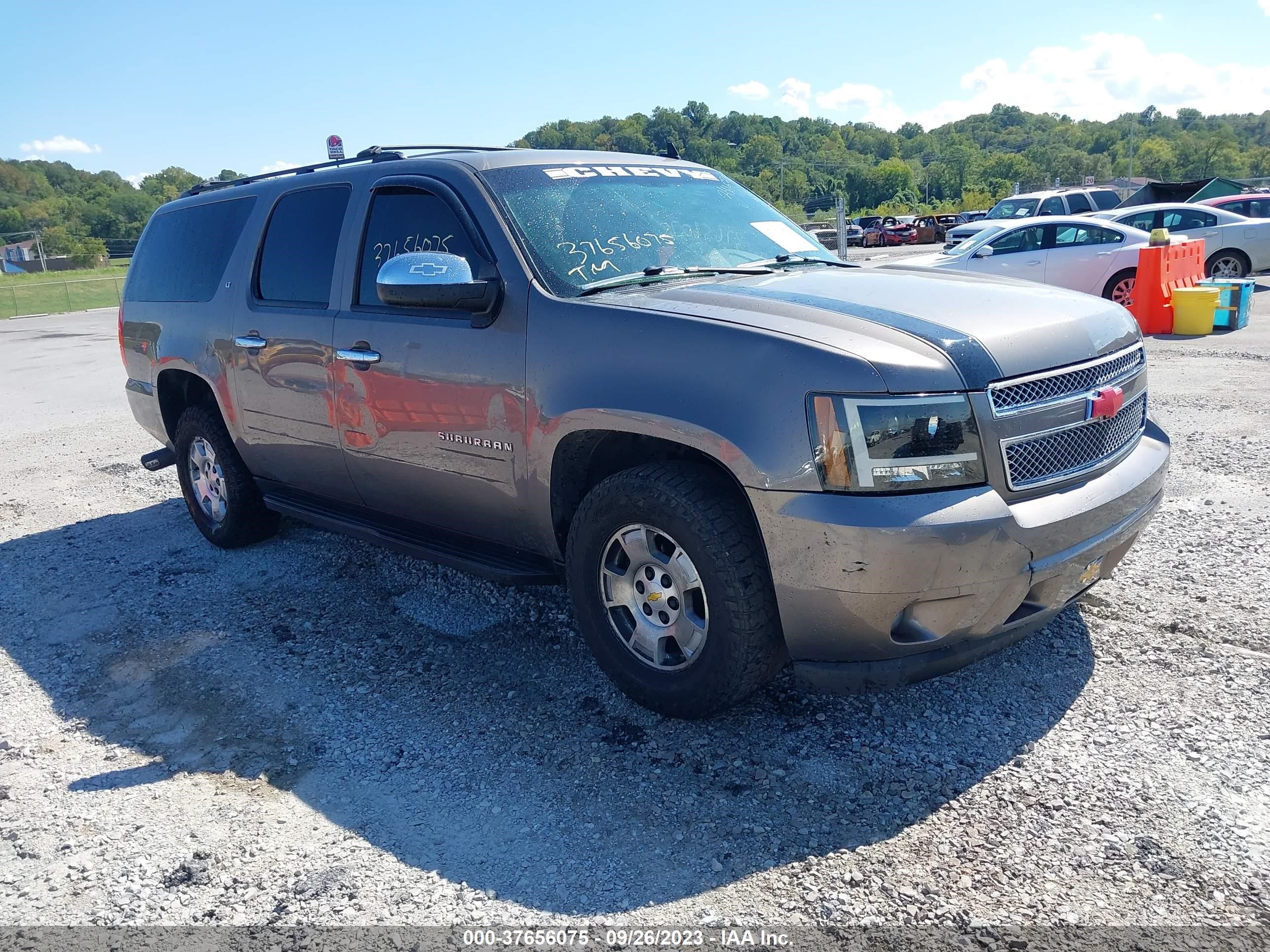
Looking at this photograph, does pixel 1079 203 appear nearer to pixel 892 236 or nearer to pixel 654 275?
pixel 892 236

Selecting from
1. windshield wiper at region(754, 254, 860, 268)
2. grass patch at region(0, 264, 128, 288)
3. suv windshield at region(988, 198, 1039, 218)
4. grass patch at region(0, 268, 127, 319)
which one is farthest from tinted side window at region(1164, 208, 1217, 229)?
grass patch at region(0, 264, 128, 288)

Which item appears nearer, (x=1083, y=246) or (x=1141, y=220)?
(x=1083, y=246)

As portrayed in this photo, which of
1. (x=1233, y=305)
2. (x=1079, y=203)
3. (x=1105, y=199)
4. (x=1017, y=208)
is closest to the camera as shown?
(x=1233, y=305)

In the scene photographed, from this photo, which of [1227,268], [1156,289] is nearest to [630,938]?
[1156,289]

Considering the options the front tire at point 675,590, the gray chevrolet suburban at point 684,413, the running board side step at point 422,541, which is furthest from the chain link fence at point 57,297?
the front tire at point 675,590

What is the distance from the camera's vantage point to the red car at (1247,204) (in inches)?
701

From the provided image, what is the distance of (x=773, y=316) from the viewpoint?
10.3 feet

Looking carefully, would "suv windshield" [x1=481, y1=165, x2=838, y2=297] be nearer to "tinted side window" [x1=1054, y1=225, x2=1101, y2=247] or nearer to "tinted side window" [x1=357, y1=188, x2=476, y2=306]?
"tinted side window" [x1=357, y1=188, x2=476, y2=306]

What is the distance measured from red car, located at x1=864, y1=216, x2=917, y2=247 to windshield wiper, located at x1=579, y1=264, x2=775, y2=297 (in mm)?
44498

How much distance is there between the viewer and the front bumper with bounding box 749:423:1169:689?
9.05 ft

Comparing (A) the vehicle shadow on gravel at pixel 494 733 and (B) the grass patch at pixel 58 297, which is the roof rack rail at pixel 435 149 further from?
(B) the grass patch at pixel 58 297

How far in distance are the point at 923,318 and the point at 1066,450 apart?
0.62 m

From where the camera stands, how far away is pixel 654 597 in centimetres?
331

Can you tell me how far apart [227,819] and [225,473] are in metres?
2.85
